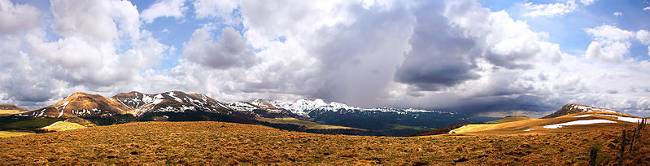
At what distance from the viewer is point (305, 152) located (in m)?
35.0

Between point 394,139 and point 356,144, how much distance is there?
511cm

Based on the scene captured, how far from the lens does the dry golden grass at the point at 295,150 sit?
95.1 ft

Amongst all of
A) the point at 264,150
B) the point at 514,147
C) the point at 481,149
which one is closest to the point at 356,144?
the point at 264,150

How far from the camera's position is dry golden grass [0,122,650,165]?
2898cm

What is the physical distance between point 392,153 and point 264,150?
35.7 ft

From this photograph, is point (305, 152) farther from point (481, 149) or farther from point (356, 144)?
point (481, 149)

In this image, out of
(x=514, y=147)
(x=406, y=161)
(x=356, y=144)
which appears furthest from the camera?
(x=356, y=144)

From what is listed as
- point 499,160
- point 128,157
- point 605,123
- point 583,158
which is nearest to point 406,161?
point 499,160

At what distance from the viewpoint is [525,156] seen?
28.4m

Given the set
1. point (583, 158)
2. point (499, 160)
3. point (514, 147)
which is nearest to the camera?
point (583, 158)

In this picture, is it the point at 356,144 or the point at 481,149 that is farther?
the point at 356,144

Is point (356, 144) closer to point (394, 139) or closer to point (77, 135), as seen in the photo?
point (394, 139)

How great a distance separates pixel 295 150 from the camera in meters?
36.0

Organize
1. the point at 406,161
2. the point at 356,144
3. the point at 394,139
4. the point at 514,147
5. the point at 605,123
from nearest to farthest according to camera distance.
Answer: the point at 406,161 < the point at 514,147 < the point at 356,144 < the point at 394,139 < the point at 605,123
